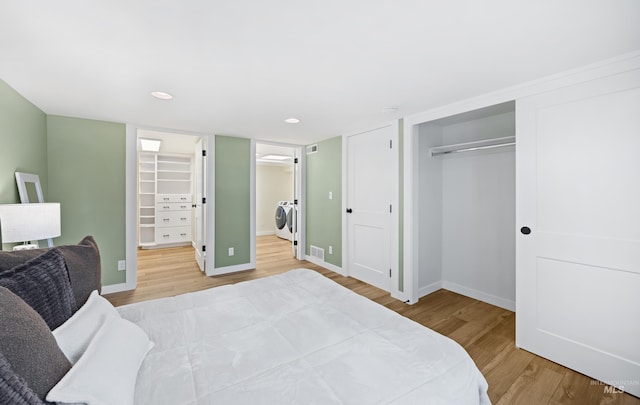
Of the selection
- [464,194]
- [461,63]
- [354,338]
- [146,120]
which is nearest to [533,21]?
[461,63]

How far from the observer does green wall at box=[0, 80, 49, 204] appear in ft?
6.87

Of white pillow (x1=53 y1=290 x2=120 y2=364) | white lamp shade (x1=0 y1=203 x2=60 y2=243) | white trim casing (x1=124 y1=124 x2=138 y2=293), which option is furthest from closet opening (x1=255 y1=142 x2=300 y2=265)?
white pillow (x1=53 y1=290 x2=120 y2=364)

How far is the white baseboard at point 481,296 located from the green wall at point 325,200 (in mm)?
1592

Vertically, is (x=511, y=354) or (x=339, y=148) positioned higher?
(x=339, y=148)

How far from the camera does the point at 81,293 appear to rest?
4.22ft

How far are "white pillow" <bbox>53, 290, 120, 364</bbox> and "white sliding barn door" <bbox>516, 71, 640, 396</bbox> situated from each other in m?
2.87

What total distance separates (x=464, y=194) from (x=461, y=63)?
1915 millimetres

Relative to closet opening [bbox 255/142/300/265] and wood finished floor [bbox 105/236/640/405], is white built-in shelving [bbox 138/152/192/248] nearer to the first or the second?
wood finished floor [bbox 105/236/640/405]

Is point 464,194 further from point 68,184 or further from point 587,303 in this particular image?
point 68,184

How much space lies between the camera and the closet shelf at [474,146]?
2.67 metres

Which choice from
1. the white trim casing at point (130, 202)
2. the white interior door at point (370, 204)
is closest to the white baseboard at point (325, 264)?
the white interior door at point (370, 204)

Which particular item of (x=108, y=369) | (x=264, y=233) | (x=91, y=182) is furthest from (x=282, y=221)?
(x=108, y=369)

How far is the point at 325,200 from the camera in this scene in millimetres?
4492

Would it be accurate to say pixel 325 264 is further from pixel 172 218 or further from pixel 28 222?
pixel 172 218
